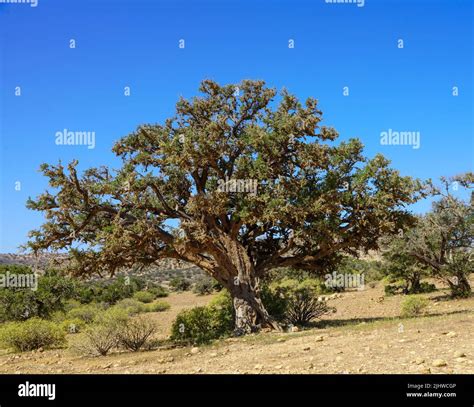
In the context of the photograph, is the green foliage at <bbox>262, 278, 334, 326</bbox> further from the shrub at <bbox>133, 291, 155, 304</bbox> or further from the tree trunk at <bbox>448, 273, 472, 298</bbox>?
the shrub at <bbox>133, 291, 155, 304</bbox>

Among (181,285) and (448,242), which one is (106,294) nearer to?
(181,285)

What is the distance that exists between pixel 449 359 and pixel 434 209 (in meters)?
17.9

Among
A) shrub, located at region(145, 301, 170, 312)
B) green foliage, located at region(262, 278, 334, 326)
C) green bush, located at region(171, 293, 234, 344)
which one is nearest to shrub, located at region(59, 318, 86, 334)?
green bush, located at region(171, 293, 234, 344)

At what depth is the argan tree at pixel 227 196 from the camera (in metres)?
14.8

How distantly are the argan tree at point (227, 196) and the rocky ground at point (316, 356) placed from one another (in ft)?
9.90

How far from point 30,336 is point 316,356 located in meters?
12.0

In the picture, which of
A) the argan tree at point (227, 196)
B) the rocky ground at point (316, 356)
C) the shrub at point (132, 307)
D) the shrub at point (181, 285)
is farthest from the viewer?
the shrub at point (181, 285)

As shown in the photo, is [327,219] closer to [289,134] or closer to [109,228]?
[289,134]

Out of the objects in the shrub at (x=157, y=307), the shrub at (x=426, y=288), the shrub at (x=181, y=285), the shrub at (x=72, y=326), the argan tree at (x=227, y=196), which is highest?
the argan tree at (x=227, y=196)

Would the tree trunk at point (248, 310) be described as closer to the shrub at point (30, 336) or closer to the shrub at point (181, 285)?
Answer: the shrub at point (30, 336)

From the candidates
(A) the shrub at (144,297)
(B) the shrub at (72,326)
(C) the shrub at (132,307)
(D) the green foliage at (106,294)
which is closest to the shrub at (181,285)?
(D) the green foliage at (106,294)

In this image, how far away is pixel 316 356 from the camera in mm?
9938

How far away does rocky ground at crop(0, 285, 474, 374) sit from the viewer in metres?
8.54

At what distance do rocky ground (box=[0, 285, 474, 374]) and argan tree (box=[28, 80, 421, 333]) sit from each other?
119 inches
